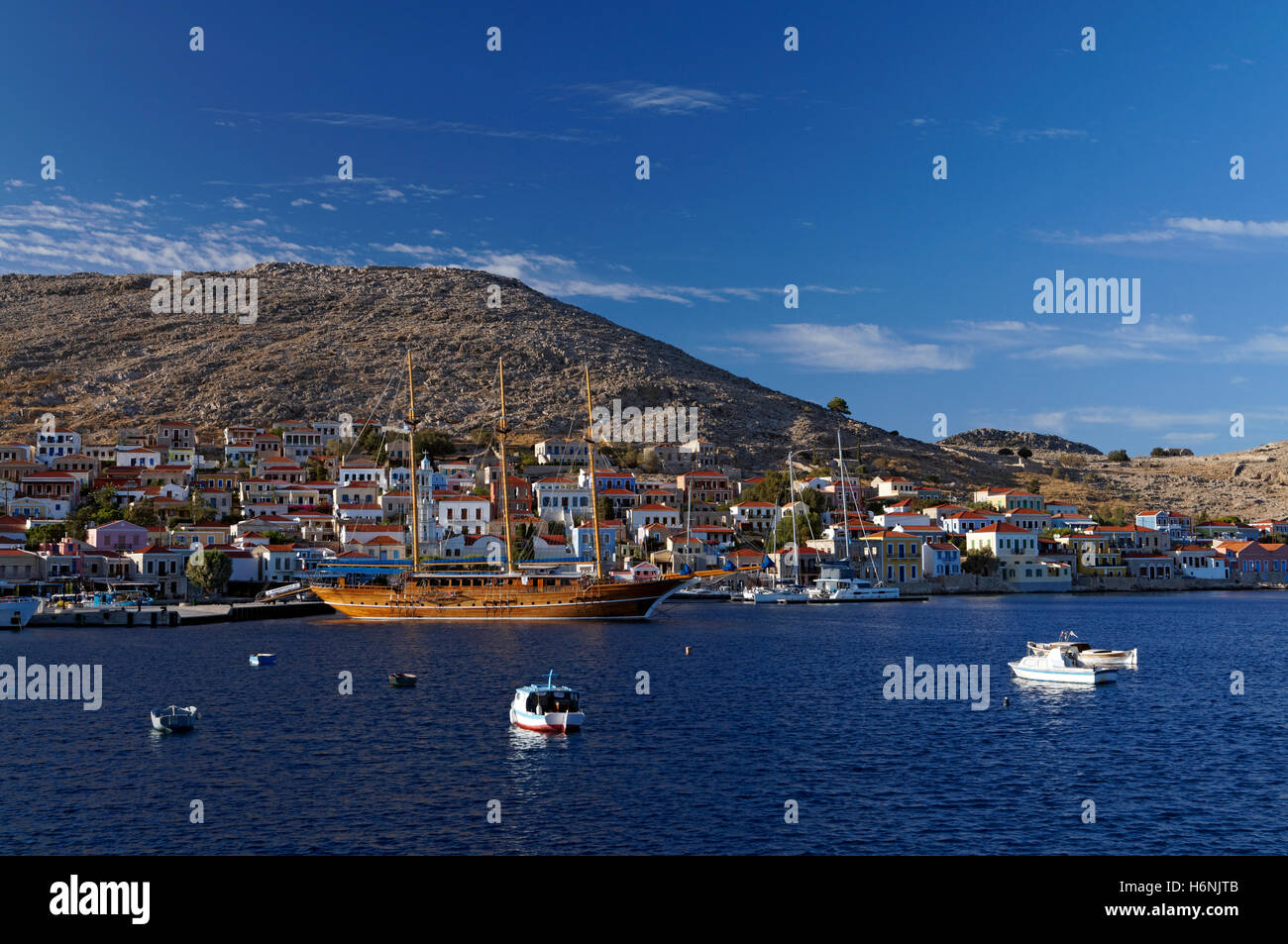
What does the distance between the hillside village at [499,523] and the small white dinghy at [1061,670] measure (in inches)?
2084

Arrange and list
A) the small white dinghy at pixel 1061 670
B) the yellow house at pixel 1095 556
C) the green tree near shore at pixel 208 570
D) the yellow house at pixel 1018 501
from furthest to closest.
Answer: the yellow house at pixel 1018 501, the yellow house at pixel 1095 556, the green tree near shore at pixel 208 570, the small white dinghy at pixel 1061 670

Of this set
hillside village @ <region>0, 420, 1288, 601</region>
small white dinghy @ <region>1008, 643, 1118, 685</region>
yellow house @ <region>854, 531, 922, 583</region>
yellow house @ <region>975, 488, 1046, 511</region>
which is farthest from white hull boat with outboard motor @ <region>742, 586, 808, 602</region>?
yellow house @ <region>975, 488, 1046, 511</region>

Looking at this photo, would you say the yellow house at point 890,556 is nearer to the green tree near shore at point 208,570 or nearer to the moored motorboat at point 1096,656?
the moored motorboat at point 1096,656

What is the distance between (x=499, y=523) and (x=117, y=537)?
3615 cm

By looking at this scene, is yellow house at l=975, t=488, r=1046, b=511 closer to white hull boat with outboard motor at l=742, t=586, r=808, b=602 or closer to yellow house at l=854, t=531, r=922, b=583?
yellow house at l=854, t=531, r=922, b=583

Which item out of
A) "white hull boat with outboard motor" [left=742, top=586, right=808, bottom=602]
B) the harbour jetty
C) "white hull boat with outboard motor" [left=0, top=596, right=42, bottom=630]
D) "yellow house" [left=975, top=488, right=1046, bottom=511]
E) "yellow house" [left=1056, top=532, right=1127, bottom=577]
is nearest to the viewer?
"white hull boat with outboard motor" [left=0, top=596, right=42, bottom=630]

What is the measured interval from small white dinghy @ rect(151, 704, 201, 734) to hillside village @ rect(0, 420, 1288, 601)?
54805mm

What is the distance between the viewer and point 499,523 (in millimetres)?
113625

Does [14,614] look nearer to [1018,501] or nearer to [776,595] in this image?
[776,595]

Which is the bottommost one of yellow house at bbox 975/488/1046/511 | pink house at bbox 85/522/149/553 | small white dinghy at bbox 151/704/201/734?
small white dinghy at bbox 151/704/201/734

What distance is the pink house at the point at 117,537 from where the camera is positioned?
98500 millimetres

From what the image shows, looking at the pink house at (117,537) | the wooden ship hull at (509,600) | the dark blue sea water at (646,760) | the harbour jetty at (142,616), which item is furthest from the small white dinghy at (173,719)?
the pink house at (117,537)

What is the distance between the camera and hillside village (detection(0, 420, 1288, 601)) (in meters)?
99.3

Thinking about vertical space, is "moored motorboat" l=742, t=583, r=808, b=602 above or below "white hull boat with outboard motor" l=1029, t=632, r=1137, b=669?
below
